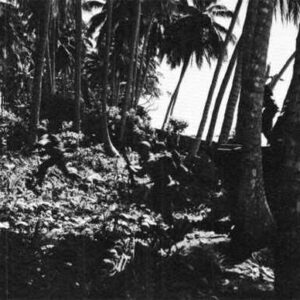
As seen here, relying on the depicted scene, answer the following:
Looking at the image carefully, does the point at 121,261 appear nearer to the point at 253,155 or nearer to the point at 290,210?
the point at 290,210

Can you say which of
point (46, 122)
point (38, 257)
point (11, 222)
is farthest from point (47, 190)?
point (46, 122)

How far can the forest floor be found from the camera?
595cm

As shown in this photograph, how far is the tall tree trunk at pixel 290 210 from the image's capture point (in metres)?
6.04

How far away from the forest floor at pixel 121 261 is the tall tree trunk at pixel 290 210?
1.51 ft

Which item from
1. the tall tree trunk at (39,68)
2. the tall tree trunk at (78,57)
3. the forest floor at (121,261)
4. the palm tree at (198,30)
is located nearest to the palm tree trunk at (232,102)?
the tall tree trunk at (39,68)

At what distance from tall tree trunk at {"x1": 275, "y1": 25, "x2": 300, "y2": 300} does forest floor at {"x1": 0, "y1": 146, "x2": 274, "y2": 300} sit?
0.46 m

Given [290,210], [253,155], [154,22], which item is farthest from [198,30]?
[290,210]

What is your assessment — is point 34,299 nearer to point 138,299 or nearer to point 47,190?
point 138,299

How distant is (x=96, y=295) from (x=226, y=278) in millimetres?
1836

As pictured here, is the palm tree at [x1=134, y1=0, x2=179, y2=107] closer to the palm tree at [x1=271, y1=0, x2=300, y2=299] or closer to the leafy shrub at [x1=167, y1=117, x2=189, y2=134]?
the leafy shrub at [x1=167, y1=117, x2=189, y2=134]

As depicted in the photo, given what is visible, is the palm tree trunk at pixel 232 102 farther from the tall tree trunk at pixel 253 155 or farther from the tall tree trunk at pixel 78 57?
the tall tree trunk at pixel 253 155

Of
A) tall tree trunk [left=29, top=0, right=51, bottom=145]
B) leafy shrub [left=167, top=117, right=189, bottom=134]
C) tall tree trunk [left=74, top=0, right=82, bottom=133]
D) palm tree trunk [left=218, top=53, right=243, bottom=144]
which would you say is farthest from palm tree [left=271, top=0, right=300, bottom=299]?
tall tree trunk [left=74, top=0, right=82, bottom=133]

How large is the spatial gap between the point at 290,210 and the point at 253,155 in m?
1.05

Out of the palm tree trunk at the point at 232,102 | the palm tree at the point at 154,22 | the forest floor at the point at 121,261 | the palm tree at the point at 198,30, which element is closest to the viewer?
the forest floor at the point at 121,261
